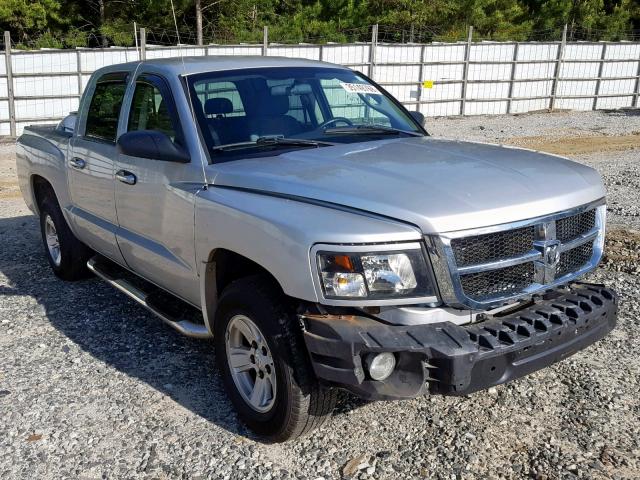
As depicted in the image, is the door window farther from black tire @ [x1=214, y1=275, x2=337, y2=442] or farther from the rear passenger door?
black tire @ [x1=214, y1=275, x2=337, y2=442]

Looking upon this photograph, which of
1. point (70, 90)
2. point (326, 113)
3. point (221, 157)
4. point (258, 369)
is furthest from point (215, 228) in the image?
point (70, 90)

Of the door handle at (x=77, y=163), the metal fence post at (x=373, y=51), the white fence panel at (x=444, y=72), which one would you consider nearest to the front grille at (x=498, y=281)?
the door handle at (x=77, y=163)

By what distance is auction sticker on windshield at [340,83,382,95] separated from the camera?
4809 millimetres

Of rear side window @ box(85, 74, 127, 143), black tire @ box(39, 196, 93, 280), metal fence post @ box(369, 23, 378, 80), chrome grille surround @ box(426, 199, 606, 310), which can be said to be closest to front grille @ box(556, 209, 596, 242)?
chrome grille surround @ box(426, 199, 606, 310)

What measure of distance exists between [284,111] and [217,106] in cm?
41

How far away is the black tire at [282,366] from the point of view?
3.20 metres

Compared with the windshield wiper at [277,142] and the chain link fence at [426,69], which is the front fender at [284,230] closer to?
the windshield wiper at [277,142]

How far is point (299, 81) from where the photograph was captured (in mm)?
4547

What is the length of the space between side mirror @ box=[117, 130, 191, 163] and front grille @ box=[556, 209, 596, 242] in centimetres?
201

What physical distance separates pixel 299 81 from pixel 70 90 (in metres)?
13.7

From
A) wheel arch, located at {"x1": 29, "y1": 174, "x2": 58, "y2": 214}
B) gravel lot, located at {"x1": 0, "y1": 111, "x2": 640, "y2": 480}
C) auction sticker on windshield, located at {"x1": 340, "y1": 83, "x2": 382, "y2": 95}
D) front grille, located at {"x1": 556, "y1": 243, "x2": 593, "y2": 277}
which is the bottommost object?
gravel lot, located at {"x1": 0, "y1": 111, "x2": 640, "y2": 480}

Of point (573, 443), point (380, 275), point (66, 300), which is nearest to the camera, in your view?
point (380, 275)

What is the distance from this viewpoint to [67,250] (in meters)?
6.02

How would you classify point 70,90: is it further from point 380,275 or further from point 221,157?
point 380,275
